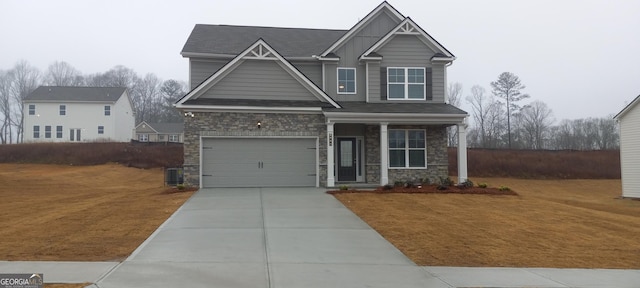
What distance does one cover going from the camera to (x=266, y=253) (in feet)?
25.7

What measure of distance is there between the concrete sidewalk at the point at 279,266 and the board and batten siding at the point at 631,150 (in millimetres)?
18500

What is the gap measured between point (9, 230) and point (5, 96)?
69.1 metres

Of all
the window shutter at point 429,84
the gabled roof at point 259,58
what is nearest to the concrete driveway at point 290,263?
the gabled roof at point 259,58

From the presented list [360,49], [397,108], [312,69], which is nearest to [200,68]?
[312,69]

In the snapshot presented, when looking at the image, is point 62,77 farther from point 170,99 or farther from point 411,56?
point 411,56

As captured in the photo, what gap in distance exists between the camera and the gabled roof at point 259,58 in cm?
1806

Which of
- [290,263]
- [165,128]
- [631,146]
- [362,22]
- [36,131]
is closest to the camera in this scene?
[290,263]

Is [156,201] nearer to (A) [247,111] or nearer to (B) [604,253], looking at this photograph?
(A) [247,111]

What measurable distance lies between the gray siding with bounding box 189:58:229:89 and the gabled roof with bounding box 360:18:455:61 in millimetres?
6565

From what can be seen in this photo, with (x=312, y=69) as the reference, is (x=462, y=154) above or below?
below

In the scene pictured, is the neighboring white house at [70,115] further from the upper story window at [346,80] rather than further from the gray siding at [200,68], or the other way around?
the upper story window at [346,80]

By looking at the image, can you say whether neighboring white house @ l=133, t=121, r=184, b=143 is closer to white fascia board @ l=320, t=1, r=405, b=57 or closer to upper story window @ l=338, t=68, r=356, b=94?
upper story window @ l=338, t=68, r=356, b=94

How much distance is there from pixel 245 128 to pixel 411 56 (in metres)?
8.25

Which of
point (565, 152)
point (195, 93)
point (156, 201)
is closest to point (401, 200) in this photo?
point (156, 201)
